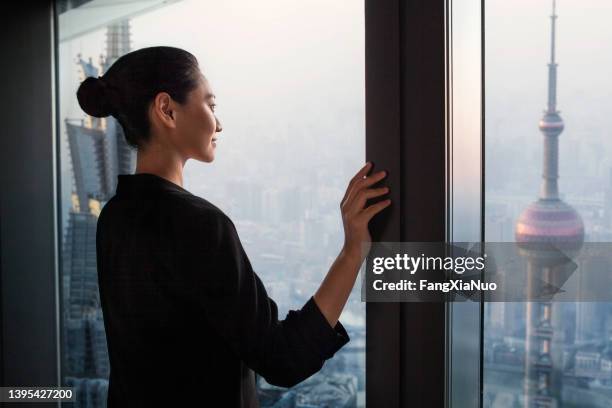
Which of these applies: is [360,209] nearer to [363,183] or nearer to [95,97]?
[363,183]

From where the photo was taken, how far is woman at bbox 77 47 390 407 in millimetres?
1109

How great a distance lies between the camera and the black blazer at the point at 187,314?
111cm

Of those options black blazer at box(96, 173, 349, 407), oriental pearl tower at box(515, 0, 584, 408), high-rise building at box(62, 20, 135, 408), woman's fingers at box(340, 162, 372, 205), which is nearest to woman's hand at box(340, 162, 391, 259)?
woman's fingers at box(340, 162, 372, 205)

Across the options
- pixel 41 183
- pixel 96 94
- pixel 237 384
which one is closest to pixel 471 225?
pixel 237 384

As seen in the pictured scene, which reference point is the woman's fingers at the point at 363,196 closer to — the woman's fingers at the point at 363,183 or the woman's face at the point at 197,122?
the woman's fingers at the point at 363,183

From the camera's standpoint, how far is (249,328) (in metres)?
1.10

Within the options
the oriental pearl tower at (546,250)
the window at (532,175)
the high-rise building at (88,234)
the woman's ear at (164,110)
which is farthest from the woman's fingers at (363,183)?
the high-rise building at (88,234)

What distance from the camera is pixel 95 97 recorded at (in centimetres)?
127

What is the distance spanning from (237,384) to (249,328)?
5.4 inches

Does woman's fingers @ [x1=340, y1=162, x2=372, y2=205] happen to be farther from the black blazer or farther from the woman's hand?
the black blazer

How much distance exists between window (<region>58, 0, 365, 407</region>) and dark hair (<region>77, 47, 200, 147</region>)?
194 mm

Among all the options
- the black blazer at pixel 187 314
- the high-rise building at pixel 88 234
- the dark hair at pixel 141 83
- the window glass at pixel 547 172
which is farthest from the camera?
the high-rise building at pixel 88 234

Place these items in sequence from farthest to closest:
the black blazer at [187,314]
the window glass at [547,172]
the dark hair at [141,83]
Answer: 1. the dark hair at [141,83]
2. the black blazer at [187,314]
3. the window glass at [547,172]

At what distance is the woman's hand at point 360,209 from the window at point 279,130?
0.26ft
